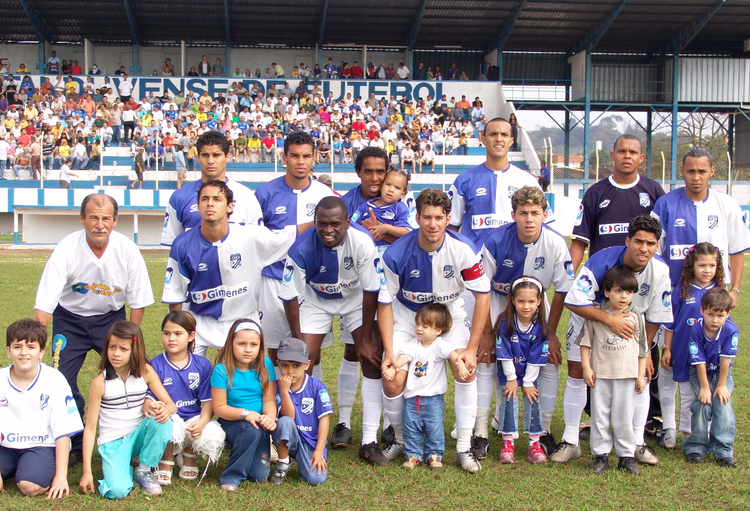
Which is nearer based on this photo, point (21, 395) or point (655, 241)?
point (21, 395)

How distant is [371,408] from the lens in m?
5.07

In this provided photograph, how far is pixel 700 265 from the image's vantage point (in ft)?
16.6

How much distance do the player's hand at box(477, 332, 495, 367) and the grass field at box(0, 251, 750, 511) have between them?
2.29 feet

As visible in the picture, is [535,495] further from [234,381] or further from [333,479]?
[234,381]

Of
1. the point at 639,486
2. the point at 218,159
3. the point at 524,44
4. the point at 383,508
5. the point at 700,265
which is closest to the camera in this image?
the point at 383,508

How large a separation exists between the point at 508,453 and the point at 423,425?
63 centimetres

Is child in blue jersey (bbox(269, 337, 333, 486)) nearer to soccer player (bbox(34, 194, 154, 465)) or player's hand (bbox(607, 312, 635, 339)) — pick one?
soccer player (bbox(34, 194, 154, 465))

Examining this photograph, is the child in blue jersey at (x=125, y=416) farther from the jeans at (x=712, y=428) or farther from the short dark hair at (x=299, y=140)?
the jeans at (x=712, y=428)

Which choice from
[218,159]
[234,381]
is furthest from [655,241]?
[218,159]

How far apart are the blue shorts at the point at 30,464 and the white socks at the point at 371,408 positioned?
2.05 metres

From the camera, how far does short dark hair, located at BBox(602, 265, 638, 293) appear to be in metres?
4.65

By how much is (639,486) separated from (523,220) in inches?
75.0

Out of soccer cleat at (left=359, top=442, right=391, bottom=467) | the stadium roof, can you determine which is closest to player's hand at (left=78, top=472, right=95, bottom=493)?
soccer cleat at (left=359, top=442, right=391, bottom=467)

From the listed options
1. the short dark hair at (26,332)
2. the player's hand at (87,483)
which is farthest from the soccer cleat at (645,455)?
the short dark hair at (26,332)
